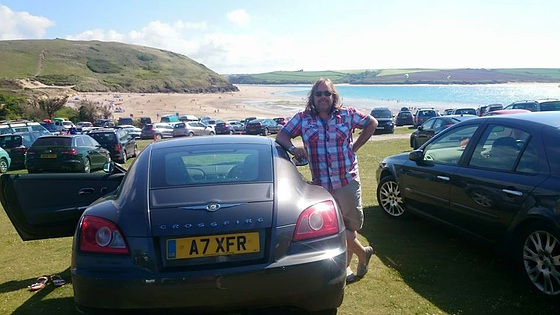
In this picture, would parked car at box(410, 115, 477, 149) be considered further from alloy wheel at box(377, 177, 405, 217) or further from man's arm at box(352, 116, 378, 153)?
man's arm at box(352, 116, 378, 153)

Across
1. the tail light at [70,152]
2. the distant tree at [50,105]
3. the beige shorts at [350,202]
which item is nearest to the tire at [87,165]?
the tail light at [70,152]

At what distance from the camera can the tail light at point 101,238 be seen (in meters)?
2.86

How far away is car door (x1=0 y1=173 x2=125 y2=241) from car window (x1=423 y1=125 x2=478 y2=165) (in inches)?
147

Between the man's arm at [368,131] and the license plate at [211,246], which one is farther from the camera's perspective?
the man's arm at [368,131]

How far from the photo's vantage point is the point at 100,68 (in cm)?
13700

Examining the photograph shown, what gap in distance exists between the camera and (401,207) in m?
6.32

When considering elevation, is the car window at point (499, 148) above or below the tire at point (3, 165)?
above

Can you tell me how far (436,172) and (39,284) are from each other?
14.5 ft

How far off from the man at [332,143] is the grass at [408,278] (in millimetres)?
726

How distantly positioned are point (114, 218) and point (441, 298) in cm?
277

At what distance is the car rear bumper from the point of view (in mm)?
2729

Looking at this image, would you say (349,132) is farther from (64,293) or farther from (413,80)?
(413,80)

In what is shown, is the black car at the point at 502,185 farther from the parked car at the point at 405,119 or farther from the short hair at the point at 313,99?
the parked car at the point at 405,119

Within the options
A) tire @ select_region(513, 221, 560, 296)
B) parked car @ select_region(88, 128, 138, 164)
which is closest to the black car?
tire @ select_region(513, 221, 560, 296)
